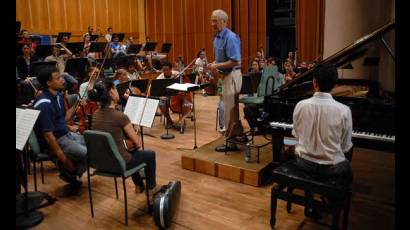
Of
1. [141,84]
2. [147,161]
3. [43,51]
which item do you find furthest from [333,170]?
[43,51]

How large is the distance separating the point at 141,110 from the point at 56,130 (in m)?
0.90

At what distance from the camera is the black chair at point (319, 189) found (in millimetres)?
2631

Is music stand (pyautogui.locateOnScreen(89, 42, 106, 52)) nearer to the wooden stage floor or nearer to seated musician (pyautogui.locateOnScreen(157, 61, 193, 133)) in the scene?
seated musician (pyautogui.locateOnScreen(157, 61, 193, 133))

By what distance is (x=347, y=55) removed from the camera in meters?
3.40

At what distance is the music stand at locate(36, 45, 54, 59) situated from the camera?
25.9 ft

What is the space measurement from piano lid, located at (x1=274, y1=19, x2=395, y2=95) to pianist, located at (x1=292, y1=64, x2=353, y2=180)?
0.74 feet

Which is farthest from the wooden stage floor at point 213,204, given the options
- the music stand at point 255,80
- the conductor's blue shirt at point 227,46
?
the music stand at point 255,80

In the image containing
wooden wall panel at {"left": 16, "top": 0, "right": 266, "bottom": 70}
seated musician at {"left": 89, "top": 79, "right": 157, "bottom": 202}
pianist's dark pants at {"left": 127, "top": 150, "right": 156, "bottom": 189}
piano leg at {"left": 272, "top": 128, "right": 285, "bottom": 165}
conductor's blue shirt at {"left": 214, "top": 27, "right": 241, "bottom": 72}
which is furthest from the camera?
→ wooden wall panel at {"left": 16, "top": 0, "right": 266, "bottom": 70}

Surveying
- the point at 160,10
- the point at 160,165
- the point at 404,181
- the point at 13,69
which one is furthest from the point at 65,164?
the point at 160,10

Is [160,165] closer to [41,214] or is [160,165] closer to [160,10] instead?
[41,214]

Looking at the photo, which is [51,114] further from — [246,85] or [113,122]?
[246,85]

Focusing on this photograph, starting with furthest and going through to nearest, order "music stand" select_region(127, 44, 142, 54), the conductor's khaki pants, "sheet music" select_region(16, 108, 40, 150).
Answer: "music stand" select_region(127, 44, 142, 54)
the conductor's khaki pants
"sheet music" select_region(16, 108, 40, 150)

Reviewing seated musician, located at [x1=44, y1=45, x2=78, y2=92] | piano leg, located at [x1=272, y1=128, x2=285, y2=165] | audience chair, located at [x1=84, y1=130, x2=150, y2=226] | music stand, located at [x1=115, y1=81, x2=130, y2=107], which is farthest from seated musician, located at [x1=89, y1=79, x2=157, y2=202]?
seated musician, located at [x1=44, y1=45, x2=78, y2=92]

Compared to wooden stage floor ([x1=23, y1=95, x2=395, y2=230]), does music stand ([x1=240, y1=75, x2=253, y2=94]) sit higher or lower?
higher
